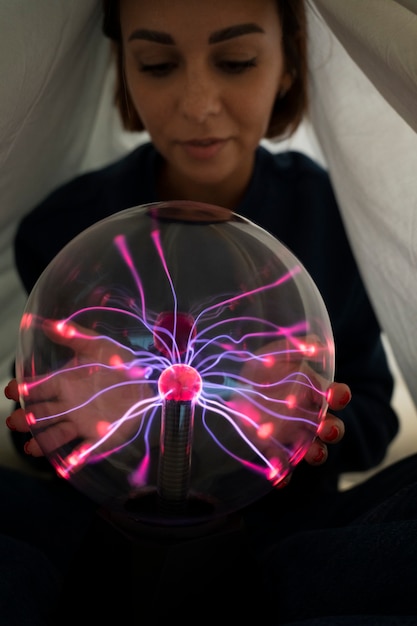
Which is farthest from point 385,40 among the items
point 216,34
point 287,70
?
point 287,70

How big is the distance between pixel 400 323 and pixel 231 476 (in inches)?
16.0

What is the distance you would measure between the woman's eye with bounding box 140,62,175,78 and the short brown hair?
0.24 feet

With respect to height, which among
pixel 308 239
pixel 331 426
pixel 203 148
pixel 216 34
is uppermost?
pixel 216 34

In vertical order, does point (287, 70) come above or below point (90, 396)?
above

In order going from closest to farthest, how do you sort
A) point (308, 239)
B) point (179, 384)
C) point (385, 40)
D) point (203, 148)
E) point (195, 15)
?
point (179, 384) < point (385, 40) < point (195, 15) < point (203, 148) < point (308, 239)

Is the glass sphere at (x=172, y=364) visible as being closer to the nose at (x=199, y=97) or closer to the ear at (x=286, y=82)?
the nose at (x=199, y=97)

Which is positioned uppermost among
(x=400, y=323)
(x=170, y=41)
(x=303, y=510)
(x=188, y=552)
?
(x=170, y=41)

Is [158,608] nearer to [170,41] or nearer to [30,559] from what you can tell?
[30,559]

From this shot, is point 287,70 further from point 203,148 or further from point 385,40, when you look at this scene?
point 385,40

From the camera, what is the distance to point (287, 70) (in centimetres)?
103

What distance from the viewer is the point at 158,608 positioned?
64 cm

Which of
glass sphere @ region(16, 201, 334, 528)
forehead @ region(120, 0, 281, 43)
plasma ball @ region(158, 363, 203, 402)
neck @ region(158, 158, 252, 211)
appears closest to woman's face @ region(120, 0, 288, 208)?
forehead @ region(120, 0, 281, 43)

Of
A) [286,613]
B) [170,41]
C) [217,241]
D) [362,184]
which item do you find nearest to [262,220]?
[362,184]

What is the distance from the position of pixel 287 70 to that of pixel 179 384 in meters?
0.59
